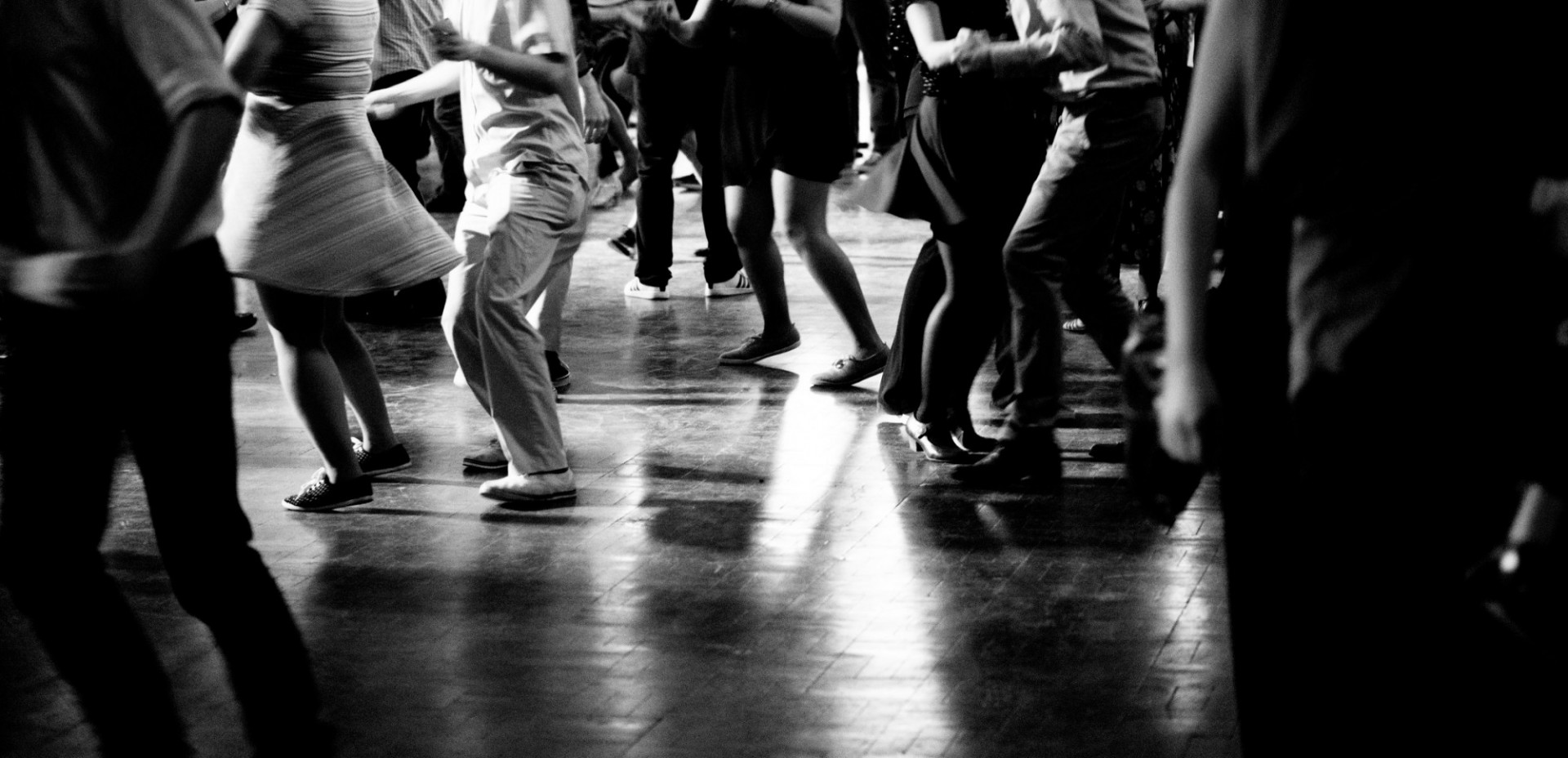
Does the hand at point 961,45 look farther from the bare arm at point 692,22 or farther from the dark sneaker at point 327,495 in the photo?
the dark sneaker at point 327,495

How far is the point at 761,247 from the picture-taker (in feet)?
22.7

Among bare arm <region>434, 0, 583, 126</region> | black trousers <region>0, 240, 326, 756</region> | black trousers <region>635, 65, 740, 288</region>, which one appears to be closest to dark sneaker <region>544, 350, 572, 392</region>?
black trousers <region>635, 65, 740, 288</region>

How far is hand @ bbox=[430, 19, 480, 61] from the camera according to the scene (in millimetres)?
4777

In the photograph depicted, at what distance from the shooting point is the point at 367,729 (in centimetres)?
356

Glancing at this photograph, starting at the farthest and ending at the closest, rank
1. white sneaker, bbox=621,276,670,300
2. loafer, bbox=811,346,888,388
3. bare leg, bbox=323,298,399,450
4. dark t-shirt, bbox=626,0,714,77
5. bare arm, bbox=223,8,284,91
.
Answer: white sneaker, bbox=621,276,670,300 < dark t-shirt, bbox=626,0,714,77 < loafer, bbox=811,346,888,388 < bare leg, bbox=323,298,399,450 < bare arm, bbox=223,8,284,91

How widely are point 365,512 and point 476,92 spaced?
1247 millimetres

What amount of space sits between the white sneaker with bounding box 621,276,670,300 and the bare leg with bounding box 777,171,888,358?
2.09 meters

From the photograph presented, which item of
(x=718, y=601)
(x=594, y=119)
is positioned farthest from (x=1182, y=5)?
(x=718, y=601)

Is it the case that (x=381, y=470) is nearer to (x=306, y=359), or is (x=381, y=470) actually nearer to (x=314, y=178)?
(x=306, y=359)

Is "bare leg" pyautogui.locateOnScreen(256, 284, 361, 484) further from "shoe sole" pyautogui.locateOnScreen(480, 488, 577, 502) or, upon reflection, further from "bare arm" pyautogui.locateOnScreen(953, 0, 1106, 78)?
"bare arm" pyautogui.locateOnScreen(953, 0, 1106, 78)

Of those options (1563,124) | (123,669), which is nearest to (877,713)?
(123,669)

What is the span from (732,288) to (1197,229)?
6.69m

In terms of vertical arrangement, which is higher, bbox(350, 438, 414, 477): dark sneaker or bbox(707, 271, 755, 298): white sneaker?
bbox(350, 438, 414, 477): dark sneaker

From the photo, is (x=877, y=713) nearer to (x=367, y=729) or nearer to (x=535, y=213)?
(x=367, y=729)
